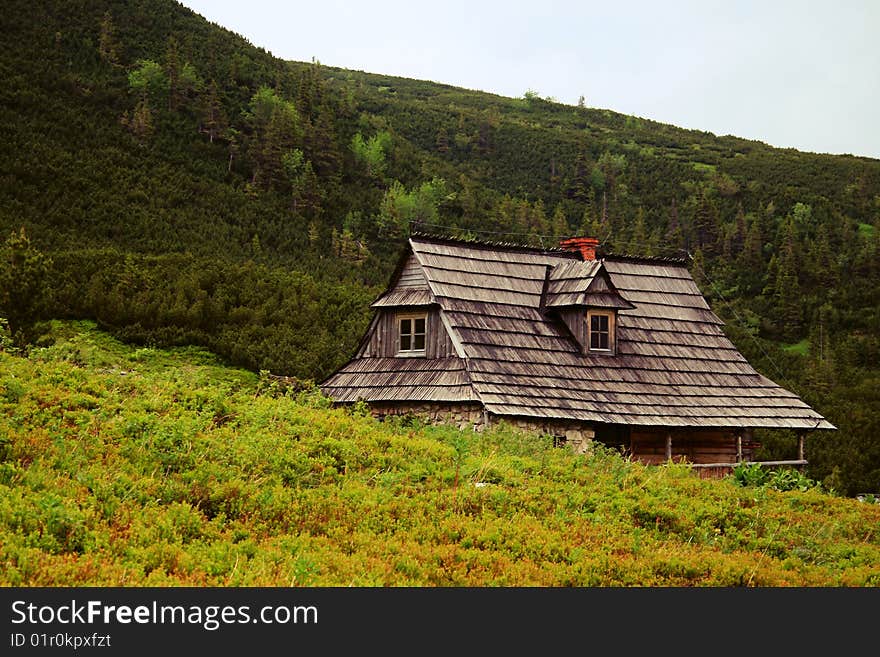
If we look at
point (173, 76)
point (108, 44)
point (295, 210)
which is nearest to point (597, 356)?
point (295, 210)

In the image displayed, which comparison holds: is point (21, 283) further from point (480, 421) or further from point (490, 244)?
point (480, 421)

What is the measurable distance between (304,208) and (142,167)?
9.47 meters

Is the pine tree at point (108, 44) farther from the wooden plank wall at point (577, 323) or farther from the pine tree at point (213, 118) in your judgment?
the wooden plank wall at point (577, 323)

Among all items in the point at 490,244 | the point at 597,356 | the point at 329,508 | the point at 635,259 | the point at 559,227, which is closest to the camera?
the point at 329,508

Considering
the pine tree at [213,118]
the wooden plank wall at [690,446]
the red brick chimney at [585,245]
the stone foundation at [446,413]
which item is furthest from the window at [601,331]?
the pine tree at [213,118]

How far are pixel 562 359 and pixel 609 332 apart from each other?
1837mm

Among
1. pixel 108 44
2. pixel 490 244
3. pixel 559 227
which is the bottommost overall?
pixel 490 244

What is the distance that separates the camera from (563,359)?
2538 cm

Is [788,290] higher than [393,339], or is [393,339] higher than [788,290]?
[788,290]

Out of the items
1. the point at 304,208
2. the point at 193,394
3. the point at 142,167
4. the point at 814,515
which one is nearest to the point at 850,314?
the point at 304,208

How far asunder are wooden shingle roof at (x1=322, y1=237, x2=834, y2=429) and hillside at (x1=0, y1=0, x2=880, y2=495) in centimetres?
275

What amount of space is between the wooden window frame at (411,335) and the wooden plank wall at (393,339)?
0.24 feet

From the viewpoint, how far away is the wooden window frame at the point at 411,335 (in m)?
25.0

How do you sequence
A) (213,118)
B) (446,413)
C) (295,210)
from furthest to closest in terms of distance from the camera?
(213,118)
(295,210)
(446,413)
